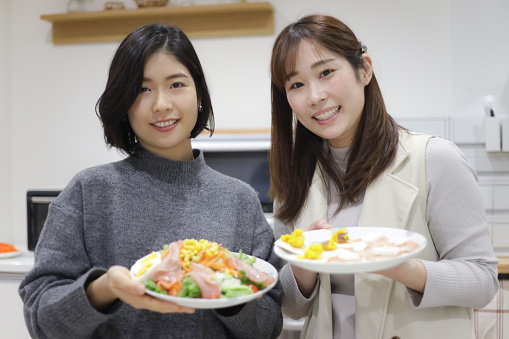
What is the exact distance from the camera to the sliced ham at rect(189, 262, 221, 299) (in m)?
1.05

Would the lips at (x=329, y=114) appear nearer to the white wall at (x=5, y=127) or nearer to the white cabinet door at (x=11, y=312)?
the white cabinet door at (x=11, y=312)

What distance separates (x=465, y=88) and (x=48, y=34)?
2588mm

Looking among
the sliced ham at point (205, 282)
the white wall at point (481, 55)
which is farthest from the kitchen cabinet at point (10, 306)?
the white wall at point (481, 55)

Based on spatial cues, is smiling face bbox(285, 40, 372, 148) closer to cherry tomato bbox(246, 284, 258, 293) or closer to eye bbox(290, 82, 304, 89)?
eye bbox(290, 82, 304, 89)

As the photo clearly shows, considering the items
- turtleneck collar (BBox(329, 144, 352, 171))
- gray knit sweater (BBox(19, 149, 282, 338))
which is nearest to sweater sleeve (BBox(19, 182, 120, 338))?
gray knit sweater (BBox(19, 149, 282, 338))

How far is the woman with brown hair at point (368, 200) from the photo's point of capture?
1.28m

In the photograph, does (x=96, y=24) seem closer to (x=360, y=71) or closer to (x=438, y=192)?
(x=360, y=71)

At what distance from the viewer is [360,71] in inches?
57.2

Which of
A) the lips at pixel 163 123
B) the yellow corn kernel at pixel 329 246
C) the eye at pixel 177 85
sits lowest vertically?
the yellow corn kernel at pixel 329 246

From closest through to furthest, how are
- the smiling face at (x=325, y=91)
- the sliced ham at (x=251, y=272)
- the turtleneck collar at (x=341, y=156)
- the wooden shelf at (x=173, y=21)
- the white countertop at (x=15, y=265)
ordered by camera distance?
the sliced ham at (x=251, y=272) → the smiling face at (x=325, y=91) → the turtleneck collar at (x=341, y=156) → the white countertop at (x=15, y=265) → the wooden shelf at (x=173, y=21)

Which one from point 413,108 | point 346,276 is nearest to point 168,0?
point 413,108

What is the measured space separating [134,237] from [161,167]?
0.67 feet

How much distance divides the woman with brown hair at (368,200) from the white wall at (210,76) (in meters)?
1.62

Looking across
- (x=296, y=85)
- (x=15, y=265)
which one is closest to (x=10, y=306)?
(x=15, y=265)
